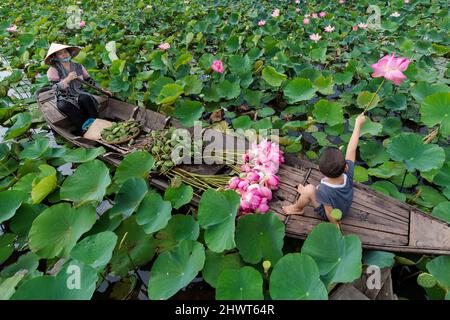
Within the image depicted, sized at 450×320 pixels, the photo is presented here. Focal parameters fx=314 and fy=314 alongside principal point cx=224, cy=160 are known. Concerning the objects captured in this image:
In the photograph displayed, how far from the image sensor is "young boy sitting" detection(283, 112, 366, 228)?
1729mm

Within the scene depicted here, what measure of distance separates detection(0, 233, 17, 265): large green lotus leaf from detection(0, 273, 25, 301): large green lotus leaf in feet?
1.10

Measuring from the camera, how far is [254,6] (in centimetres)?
623

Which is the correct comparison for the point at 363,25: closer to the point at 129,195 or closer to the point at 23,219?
the point at 129,195

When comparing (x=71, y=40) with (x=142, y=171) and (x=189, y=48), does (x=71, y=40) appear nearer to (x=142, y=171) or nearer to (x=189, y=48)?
(x=189, y=48)

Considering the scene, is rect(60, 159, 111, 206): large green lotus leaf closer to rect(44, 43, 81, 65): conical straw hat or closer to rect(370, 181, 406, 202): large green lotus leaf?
rect(44, 43, 81, 65): conical straw hat

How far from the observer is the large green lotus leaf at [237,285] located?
1.61 meters

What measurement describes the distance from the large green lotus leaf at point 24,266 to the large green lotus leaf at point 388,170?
2.45 meters

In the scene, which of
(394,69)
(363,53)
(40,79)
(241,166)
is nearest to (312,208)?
(241,166)

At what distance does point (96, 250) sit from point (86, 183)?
58 cm

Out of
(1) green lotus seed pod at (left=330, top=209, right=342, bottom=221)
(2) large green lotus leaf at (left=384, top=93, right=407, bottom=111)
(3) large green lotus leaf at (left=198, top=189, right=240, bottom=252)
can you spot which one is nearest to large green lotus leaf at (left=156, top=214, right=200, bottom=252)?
(3) large green lotus leaf at (left=198, top=189, right=240, bottom=252)

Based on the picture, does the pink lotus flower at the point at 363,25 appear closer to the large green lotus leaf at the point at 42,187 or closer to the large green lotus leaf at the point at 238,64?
the large green lotus leaf at the point at 238,64

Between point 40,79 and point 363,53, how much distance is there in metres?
4.59
